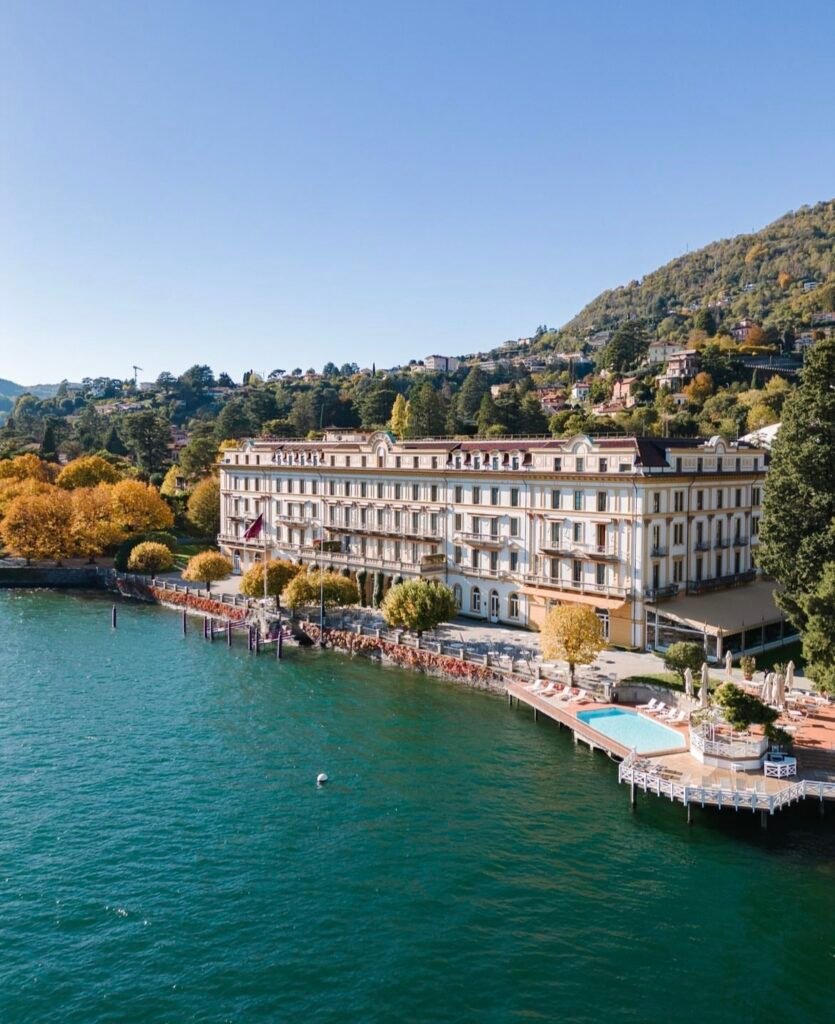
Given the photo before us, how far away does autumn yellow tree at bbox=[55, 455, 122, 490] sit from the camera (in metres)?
112

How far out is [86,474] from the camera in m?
113

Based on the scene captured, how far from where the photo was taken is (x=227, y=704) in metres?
47.5

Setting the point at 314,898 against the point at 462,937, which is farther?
the point at 314,898

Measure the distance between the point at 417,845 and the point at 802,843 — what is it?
1492 centimetres

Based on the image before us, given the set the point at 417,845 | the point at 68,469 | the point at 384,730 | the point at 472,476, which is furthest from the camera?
the point at 68,469

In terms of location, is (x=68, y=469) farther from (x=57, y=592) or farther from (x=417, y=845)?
(x=417, y=845)

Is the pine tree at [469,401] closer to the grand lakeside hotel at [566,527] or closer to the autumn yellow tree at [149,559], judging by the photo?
the autumn yellow tree at [149,559]

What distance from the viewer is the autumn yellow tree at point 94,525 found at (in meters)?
91.2

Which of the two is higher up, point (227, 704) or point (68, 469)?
point (68, 469)

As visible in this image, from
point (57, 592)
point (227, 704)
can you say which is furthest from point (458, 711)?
point (57, 592)

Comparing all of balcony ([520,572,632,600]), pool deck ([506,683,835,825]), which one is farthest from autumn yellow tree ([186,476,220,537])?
pool deck ([506,683,835,825])

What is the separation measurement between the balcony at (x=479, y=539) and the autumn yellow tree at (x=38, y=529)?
163ft

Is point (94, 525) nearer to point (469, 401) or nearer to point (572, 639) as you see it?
point (572, 639)

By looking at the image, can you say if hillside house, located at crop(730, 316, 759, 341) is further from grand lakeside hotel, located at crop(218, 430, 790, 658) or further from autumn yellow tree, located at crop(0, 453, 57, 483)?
Answer: autumn yellow tree, located at crop(0, 453, 57, 483)
